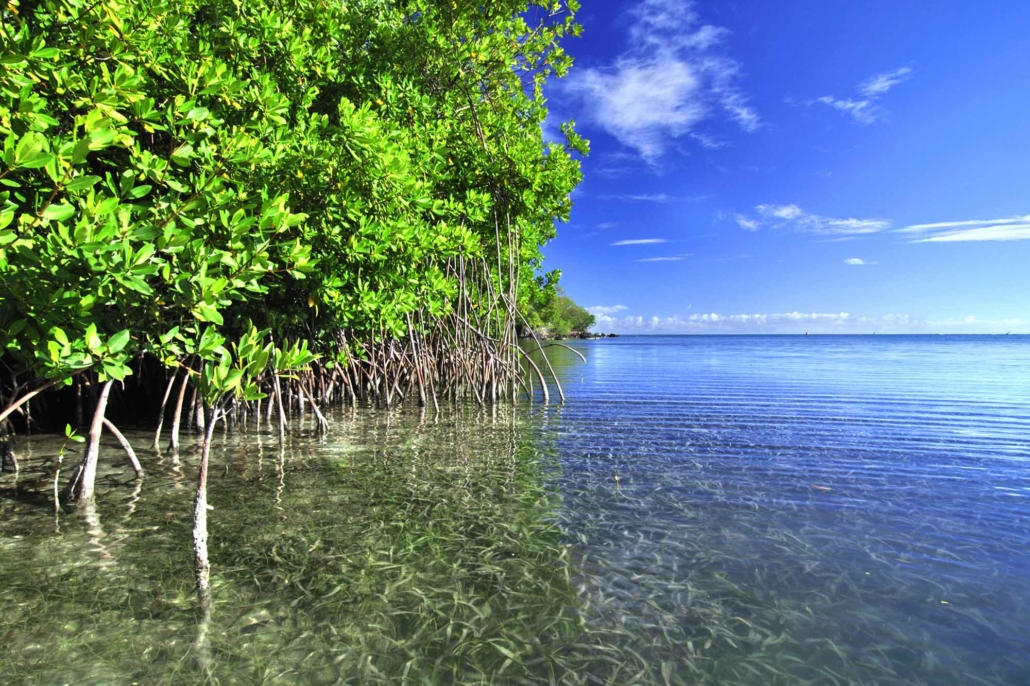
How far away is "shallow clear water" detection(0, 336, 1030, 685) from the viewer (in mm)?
2668

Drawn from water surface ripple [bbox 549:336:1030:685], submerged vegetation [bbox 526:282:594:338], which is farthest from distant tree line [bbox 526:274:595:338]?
water surface ripple [bbox 549:336:1030:685]

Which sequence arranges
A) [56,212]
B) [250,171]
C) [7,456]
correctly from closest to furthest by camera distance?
1. [56,212]
2. [250,171]
3. [7,456]

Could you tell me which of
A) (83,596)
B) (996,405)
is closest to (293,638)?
(83,596)

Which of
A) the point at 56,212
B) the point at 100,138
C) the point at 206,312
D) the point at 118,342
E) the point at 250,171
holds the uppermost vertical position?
the point at 250,171

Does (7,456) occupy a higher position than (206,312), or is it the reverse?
(206,312)

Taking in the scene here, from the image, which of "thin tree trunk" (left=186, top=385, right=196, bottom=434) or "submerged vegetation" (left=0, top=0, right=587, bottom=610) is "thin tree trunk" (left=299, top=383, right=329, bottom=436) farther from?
"thin tree trunk" (left=186, top=385, right=196, bottom=434)

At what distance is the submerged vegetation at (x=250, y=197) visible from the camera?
315 cm

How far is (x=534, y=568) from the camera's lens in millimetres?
3650

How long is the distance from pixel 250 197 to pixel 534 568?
388 cm

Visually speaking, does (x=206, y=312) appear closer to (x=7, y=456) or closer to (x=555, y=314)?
(x=7, y=456)

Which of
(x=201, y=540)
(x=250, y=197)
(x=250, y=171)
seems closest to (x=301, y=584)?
(x=201, y=540)

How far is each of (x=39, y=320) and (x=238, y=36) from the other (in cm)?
474

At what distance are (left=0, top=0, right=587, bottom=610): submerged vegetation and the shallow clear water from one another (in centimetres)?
59

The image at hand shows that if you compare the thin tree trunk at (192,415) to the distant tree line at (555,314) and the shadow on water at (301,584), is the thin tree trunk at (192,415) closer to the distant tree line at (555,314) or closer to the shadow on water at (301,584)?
the shadow on water at (301,584)
